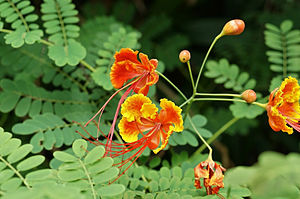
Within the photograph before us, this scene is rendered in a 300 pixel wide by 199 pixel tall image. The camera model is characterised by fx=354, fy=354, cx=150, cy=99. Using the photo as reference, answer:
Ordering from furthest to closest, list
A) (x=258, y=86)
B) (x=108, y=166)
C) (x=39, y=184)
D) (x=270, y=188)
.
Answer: (x=258, y=86) → (x=108, y=166) → (x=39, y=184) → (x=270, y=188)

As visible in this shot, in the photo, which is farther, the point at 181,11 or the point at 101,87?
the point at 181,11

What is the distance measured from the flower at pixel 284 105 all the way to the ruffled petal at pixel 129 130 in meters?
0.55

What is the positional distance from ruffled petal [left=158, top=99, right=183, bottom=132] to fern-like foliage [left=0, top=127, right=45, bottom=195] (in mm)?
476

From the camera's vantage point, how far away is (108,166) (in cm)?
123

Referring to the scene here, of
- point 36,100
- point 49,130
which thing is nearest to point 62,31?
point 36,100

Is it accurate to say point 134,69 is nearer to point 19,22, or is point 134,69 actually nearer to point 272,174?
point 19,22

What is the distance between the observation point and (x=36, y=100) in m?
1.82

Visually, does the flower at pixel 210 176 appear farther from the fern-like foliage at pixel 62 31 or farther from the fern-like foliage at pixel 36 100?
the fern-like foliage at pixel 62 31

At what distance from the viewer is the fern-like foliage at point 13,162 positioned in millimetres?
1117

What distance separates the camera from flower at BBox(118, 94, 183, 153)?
1.34m

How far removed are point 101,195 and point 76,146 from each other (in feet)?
0.76

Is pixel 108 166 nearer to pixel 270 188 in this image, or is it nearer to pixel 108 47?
pixel 270 188

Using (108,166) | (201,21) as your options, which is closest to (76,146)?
(108,166)

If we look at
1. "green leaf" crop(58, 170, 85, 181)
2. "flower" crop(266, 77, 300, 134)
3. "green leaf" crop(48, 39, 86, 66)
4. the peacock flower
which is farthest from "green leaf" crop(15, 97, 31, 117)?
"flower" crop(266, 77, 300, 134)
